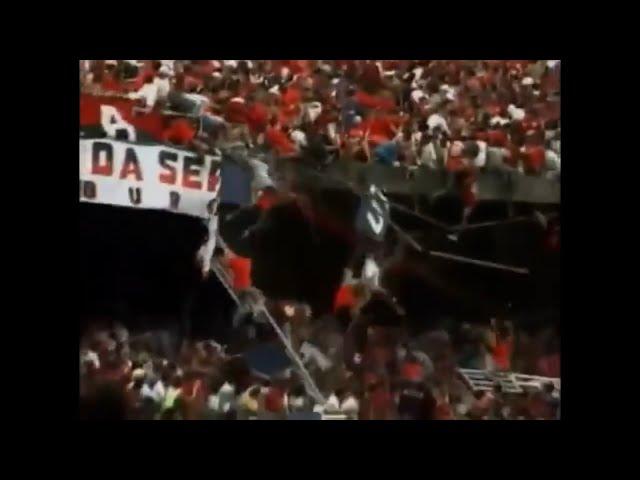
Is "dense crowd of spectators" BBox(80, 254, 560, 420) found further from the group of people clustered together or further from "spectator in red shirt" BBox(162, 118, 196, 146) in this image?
"spectator in red shirt" BBox(162, 118, 196, 146)

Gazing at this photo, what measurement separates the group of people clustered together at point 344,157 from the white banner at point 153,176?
0.05 meters

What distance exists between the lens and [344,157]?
2.48 meters

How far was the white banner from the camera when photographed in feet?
8.15

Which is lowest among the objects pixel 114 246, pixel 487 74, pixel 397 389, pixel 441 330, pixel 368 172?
pixel 397 389

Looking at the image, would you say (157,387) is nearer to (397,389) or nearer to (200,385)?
(200,385)

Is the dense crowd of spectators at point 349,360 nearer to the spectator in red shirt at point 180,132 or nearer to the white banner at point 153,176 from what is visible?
the white banner at point 153,176

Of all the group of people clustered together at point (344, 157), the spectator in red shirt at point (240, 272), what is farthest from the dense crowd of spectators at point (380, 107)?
the spectator in red shirt at point (240, 272)

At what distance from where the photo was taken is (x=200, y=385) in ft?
8.14

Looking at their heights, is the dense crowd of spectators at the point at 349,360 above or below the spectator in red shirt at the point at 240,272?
below

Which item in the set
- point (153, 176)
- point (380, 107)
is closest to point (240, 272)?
point (153, 176)

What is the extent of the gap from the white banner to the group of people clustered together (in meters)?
0.05

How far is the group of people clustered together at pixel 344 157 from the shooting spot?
2475 mm

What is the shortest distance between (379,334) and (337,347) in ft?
0.38
